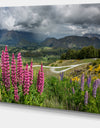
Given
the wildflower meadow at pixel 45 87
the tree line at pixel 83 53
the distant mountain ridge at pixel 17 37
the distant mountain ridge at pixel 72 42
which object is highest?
the distant mountain ridge at pixel 17 37

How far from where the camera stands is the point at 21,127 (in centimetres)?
402

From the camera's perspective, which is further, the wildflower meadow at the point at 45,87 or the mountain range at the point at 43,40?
the mountain range at the point at 43,40

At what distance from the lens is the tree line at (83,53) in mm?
3868

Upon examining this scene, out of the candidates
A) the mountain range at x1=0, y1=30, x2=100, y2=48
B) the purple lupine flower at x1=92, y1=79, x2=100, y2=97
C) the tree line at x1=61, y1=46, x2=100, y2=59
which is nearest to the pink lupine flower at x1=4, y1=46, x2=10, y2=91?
the mountain range at x1=0, y1=30, x2=100, y2=48

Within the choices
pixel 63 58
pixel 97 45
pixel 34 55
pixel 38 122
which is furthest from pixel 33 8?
pixel 38 122

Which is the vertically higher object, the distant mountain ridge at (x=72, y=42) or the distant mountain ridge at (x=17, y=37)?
the distant mountain ridge at (x=17, y=37)

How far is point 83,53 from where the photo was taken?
404 cm

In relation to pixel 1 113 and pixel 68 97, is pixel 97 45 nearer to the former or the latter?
pixel 68 97

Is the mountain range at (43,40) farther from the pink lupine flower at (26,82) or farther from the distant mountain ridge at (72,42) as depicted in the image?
the pink lupine flower at (26,82)

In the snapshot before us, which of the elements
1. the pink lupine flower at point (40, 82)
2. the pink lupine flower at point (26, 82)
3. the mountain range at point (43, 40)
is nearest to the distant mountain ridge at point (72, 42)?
the mountain range at point (43, 40)

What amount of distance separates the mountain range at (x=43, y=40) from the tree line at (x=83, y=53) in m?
0.10

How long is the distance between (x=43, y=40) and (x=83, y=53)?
1150 mm

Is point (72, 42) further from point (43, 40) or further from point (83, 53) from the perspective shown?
point (43, 40)

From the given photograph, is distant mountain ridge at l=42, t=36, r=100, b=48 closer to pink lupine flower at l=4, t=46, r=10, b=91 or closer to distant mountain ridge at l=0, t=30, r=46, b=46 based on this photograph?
distant mountain ridge at l=0, t=30, r=46, b=46
